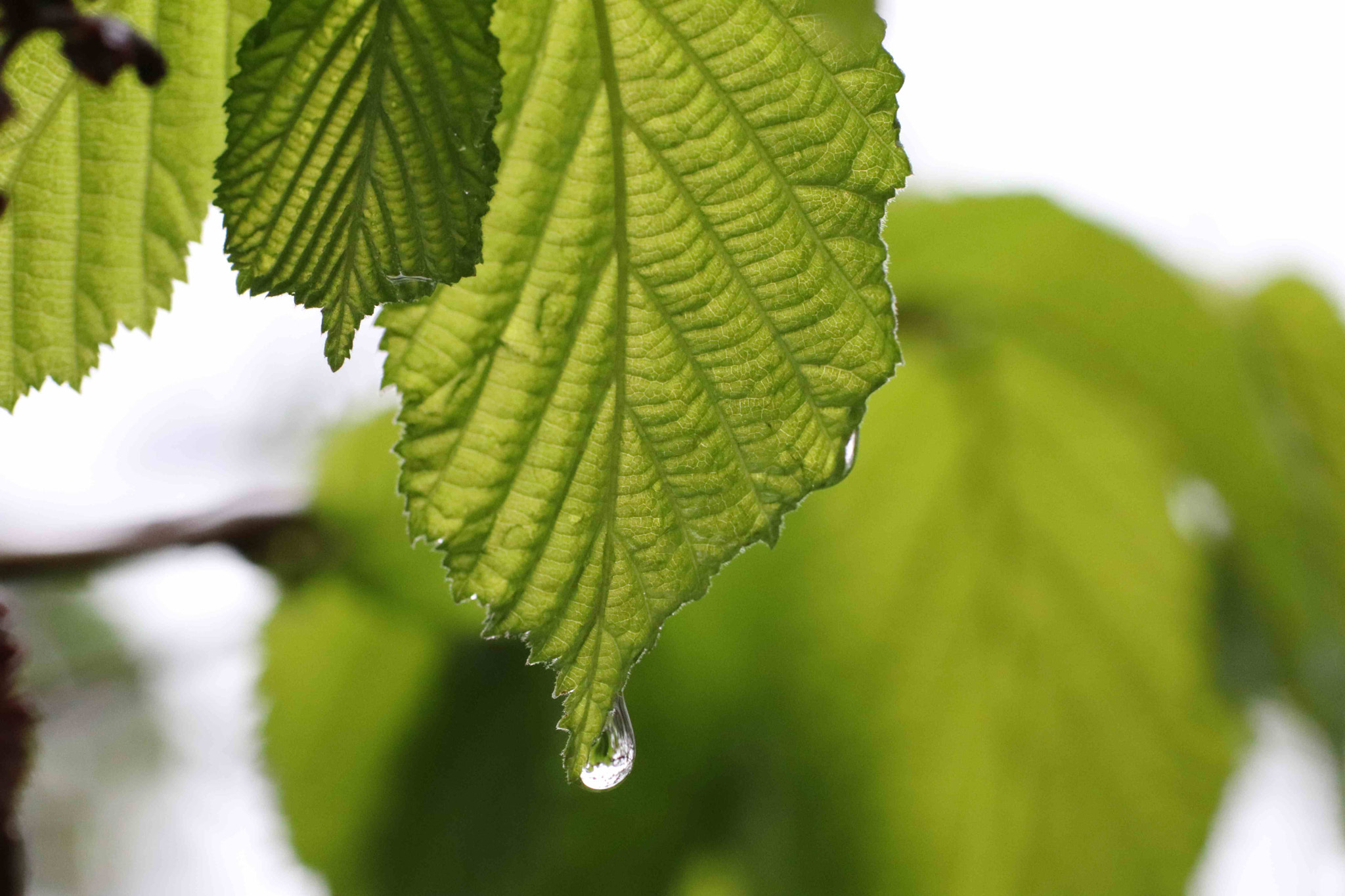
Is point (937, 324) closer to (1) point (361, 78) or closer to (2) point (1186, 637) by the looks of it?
(2) point (1186, 637)

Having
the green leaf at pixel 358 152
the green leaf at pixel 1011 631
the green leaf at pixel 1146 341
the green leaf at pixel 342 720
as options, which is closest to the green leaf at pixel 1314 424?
the green leaf at pixel 1146 341

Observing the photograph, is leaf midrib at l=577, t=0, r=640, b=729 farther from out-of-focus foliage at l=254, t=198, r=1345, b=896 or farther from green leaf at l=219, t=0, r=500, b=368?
out-of-focus foliage at l=254, t=198, r=1345, b=896

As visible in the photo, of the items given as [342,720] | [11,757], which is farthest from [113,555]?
[342,720]

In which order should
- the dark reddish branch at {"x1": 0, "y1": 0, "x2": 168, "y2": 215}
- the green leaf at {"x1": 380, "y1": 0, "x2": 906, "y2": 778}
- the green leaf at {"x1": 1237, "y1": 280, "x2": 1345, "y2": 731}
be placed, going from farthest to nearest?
the green leaf at {"x1": 1237, "y1": 280, "x2": 1345, "y2": 731}, the green leaf at {"x1": 380, "y1": 0, "x2": 906, "y2": 778}, the dark reddish branch at {"x1": 0, "y1": 0, "x2": 168, "y2": 215}

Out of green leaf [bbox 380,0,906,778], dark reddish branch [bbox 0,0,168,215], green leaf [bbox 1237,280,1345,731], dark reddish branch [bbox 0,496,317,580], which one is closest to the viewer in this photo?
dark reddish branch [bbox 0,0,168,215]

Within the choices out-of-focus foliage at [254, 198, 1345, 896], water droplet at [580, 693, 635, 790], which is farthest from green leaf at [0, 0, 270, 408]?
out-of-focus foliage at [254, 198, 1345, 896]

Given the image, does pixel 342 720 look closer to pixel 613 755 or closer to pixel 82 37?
pixel 613 755
